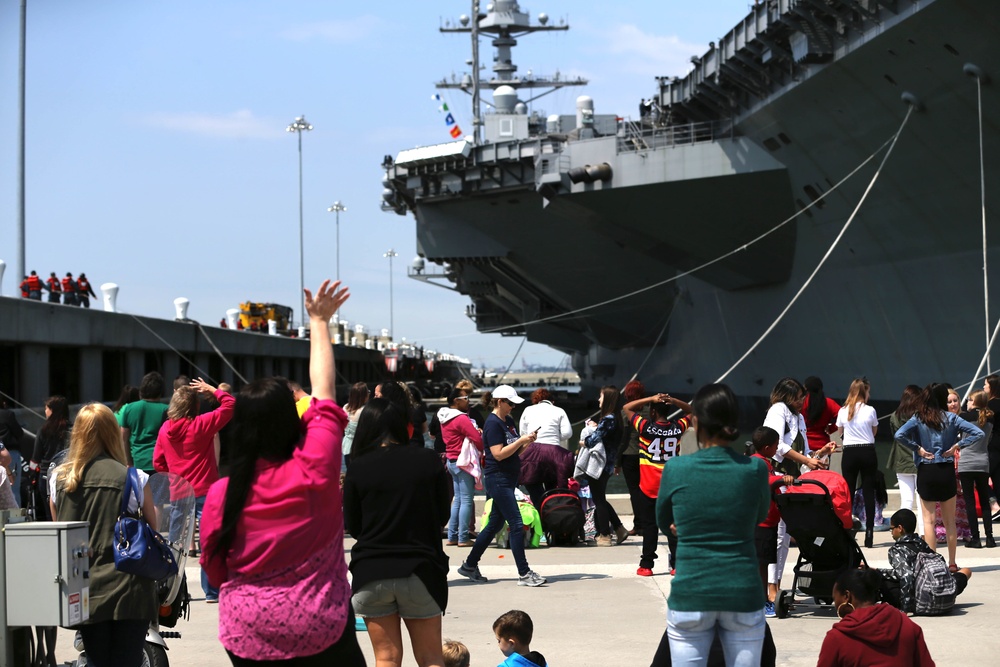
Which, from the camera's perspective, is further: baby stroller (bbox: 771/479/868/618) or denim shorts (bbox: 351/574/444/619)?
baby stroller (bbox: 771/479/868/618)

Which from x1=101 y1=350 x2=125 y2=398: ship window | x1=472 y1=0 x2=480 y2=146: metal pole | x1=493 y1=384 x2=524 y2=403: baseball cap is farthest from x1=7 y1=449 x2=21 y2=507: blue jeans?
x1=472 y1=0 x2=480 y2=146: metal pole

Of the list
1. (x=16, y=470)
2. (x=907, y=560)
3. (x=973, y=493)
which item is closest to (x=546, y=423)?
(x=973, y=493)

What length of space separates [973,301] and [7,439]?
17.2 m

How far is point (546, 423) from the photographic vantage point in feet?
32.4

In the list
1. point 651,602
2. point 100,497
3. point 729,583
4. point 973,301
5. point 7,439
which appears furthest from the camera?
point 973,301

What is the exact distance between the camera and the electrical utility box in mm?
4230

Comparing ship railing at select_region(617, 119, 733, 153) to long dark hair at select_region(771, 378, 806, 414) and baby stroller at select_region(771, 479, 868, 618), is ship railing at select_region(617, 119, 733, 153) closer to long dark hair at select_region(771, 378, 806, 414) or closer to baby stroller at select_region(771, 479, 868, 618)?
long dark hair at select_region(771, 378, 806, 414)

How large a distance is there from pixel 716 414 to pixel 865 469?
6197 millimetres

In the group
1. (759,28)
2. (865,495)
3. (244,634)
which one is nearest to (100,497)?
(244,634)

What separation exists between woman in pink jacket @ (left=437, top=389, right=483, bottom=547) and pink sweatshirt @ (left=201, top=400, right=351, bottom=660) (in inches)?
225

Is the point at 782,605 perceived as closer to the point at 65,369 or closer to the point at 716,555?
the point at 716,555

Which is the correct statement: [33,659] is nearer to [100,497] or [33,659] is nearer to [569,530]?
[100,497]

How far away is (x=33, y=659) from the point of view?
470 cm

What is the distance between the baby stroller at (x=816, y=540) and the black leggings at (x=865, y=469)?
9.11 ft
